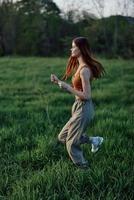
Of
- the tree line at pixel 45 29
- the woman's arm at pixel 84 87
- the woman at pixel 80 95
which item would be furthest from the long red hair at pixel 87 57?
the tree line at pixel 45 29

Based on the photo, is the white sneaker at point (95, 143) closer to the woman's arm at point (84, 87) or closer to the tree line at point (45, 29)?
the woman's arm at point (84, 87)

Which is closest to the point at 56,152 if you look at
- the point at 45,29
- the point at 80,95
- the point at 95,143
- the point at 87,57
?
the point at 95,143

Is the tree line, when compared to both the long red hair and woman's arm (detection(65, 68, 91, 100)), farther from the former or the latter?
woman's arm (detection(65, 68, 91, 100))

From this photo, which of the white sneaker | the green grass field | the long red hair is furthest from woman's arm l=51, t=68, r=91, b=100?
the green grass field

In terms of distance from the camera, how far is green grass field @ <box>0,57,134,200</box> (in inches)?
185

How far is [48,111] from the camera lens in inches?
354

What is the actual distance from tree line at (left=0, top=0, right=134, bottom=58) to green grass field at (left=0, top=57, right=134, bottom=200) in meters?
23.5

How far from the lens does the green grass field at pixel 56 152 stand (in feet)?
15.4

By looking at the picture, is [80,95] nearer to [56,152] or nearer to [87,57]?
[87,57]

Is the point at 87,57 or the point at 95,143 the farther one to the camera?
the point at 95,143

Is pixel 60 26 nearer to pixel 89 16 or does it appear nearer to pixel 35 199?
pixel 89 16

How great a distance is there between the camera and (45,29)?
38156 mm

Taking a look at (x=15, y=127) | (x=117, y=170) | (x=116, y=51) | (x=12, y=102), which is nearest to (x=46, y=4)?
(x=116, y=51)

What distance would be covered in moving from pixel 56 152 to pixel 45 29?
32.6 m
